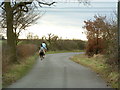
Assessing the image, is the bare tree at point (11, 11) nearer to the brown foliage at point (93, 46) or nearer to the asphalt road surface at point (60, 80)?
the asphalt road surface at point (60, 80)

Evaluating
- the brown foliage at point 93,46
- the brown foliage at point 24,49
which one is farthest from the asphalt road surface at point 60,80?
the brown foliage at point 93,46

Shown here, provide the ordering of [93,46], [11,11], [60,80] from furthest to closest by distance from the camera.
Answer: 1. [93,46]
2. [11,11]
3. [60,80]

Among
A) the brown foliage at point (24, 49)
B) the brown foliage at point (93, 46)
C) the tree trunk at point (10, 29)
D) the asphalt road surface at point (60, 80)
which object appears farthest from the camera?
the brown foliage at point (93, 46)

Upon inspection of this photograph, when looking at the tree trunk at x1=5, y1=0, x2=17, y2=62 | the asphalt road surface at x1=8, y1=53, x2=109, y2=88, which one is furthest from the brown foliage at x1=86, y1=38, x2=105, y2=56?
the asphalt road surface at x1=8, y1=53, x2=109, y2=88

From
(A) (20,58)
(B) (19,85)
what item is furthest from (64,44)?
(B) (19,85)

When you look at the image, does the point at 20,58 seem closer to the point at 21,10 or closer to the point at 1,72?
the point at 21,10

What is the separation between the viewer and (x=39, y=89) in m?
10.6

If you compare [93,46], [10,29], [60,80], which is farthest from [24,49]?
[93,46]

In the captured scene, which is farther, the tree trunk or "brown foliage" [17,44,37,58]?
"brown foliage" [17,44,37,58]

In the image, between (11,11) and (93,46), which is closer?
(11,11)

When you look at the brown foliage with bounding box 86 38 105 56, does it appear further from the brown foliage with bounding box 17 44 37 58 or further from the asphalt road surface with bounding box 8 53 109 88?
the asphalt road surface with bounding box 8 53 109 88

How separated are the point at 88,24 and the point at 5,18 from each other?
58.4 ft

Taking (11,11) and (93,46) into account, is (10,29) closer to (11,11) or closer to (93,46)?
(11,11)

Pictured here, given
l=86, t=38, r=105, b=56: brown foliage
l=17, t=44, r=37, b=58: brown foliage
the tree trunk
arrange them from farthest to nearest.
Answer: l=86, t=38, r=105, b=56: brown foliage < l=17, t=44, r=37, b=58: brown foliage < the tree trunk
